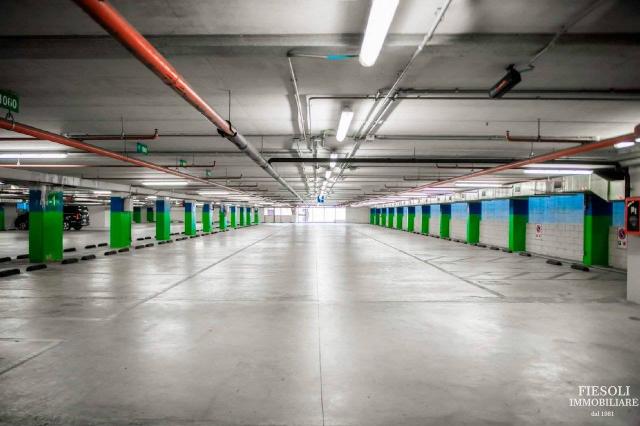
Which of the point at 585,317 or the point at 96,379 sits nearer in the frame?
the point at 96,379

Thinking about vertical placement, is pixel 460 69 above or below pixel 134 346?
above

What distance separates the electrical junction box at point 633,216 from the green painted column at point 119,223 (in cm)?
1884

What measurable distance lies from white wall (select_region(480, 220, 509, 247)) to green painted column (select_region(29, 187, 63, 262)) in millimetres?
19548

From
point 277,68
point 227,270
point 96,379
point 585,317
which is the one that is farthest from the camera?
point 227,270

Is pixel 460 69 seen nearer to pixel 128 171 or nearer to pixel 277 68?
pixel 277 68

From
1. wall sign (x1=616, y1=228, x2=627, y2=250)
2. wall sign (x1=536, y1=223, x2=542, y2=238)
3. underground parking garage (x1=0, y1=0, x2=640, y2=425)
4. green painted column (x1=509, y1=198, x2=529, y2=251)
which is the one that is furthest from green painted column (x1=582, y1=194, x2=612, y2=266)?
→ green painted column (x1=509, y1=198, x2=529, y2=251)

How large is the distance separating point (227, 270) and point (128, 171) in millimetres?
5859

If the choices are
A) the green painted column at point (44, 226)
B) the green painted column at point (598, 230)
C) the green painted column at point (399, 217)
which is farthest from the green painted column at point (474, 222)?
the green painted column at point (44, 226)

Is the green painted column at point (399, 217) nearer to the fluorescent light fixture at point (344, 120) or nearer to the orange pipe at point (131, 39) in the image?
the fluorescent light fixture at point (344, 120)

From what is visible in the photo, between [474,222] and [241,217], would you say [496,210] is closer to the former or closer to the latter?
[474,222]

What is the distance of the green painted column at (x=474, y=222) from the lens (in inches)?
841

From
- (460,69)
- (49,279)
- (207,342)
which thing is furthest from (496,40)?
(49,279)

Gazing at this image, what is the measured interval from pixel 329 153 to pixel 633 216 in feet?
22.0

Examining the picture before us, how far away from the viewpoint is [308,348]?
4543 millimetres
